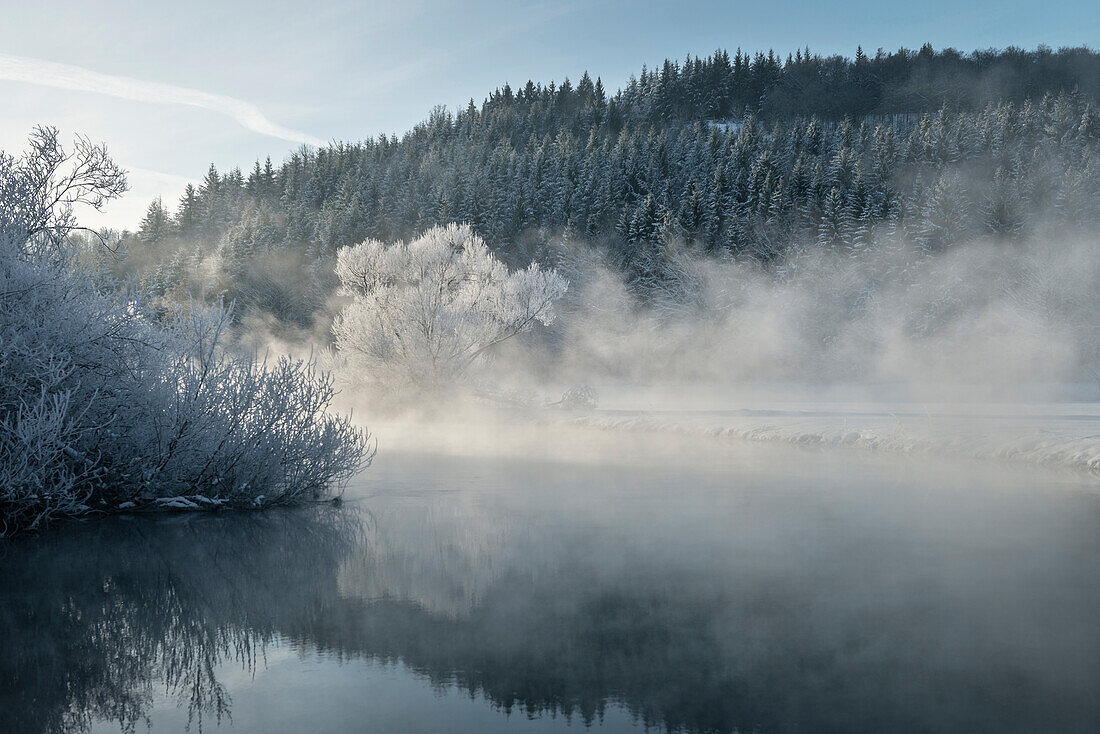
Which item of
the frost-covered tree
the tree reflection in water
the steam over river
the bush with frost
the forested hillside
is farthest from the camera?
the forested hillside

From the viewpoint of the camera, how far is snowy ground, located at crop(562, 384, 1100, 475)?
2159 cm

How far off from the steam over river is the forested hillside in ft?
197

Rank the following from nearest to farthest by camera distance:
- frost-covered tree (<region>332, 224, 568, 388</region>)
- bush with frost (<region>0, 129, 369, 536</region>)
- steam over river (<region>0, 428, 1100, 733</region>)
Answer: steam over river (<region>0, 428, 1100, 733</region>), bush with frost (<region>0, 129, 369, 536</region>), frost-covered tree (<region>332, 224, 568, 388</region>)

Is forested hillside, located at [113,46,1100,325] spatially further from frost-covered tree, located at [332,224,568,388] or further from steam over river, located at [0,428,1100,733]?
steam over river, located at [0,428,1100,733]

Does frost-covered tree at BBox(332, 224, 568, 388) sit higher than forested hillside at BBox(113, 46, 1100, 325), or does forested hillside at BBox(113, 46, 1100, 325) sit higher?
forested hillside at BBox(113, 46, 1100, 325)

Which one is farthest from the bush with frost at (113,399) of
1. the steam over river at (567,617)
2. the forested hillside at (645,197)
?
the forested hillside at (645,197)

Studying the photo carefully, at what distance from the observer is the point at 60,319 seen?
38.3ft

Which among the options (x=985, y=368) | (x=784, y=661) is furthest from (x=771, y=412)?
(x=985, y=368)

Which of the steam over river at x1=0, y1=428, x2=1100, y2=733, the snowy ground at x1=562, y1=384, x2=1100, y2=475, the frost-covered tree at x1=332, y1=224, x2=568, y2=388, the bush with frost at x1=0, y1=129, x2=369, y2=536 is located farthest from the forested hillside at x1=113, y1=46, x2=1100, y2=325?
the steam over river at x1=0, y1=428, x2=1100, y2=733

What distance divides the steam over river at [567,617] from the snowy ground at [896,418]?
19.1 ft

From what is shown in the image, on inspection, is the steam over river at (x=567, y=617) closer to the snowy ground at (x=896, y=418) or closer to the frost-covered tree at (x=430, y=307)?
the snowy ground at (x=896, y=418)

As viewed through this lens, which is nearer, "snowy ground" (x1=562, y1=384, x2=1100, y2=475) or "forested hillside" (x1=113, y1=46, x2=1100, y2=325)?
"snowy ground" (x1=562, y1=384, x2=1100, y2=475)

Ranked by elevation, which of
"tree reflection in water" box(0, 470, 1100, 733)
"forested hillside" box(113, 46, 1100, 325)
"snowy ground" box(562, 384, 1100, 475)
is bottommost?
"tree reflection in water" box(0, 470, 1100, 733)

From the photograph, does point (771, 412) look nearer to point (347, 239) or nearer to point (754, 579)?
point (754, 579)
